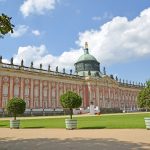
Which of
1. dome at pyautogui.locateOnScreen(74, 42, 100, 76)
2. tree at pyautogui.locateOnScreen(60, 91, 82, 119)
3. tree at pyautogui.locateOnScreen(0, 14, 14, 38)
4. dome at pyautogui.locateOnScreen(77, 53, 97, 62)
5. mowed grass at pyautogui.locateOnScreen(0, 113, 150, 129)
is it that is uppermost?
dome at pyautogui.locateOnScreen(77, 53, 97, 62)

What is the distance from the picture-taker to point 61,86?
7275 cm

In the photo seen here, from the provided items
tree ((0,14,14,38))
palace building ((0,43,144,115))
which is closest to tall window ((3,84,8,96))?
palace building ((0,43,144,115))

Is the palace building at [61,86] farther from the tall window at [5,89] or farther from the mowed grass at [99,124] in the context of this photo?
the mowed grass at [99,124]

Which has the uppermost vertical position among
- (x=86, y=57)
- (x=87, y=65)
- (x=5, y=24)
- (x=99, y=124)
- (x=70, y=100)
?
(x=86, y=57)

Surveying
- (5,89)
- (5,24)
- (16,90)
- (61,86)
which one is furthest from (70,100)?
Answer: (61,86)

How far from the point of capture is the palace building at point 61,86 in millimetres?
60125

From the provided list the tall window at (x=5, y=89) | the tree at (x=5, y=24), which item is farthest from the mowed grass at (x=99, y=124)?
the tall window at (x=5, y=89)

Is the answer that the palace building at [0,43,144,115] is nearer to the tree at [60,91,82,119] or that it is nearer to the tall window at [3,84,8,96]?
→ the tall window at [3,84,8,96]

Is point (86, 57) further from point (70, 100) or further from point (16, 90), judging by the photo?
point (70, 100)

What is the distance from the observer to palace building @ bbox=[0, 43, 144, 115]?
60125mm

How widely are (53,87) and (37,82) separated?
226 inches

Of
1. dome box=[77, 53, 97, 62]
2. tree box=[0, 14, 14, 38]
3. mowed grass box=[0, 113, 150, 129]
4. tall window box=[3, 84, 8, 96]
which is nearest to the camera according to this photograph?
tree box=[0, 14, 14, 38]

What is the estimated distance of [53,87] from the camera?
7031 cm

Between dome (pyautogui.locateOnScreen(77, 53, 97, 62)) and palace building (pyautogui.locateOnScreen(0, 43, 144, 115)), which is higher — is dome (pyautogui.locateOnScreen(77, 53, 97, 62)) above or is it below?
above
